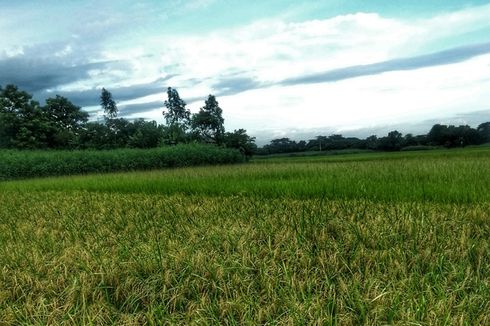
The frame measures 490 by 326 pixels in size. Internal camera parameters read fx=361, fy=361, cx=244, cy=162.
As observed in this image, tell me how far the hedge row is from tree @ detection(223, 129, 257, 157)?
11.5 ft

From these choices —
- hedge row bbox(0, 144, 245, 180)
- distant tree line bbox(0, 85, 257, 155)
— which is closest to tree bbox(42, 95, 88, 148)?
distant tree line bbox(0, 85, 257, 155)

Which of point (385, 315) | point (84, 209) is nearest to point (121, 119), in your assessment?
point (84, 209)

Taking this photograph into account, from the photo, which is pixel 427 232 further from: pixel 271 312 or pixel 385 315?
pixel 271 312

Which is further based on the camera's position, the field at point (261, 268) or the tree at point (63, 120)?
the tree at point (63, 120)

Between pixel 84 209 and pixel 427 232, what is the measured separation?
216 inches

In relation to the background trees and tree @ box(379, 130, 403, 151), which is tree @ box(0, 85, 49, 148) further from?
tree @ box(379, 130, 403, 151)

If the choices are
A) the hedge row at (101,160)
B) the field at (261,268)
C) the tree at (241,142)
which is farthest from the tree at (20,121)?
the field at (261,268)

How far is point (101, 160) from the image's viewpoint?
23828 millimetres

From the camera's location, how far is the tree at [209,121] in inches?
1529

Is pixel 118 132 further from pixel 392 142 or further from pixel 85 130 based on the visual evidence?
pixel 392 142

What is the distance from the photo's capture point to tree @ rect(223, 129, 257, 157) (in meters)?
35.1

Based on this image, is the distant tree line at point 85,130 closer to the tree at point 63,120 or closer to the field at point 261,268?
the tree at point 63,120

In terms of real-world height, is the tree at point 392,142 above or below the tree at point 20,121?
below

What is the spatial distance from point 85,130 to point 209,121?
13.0m
